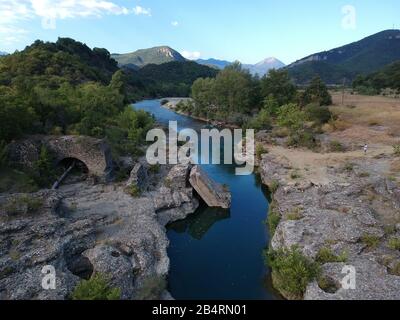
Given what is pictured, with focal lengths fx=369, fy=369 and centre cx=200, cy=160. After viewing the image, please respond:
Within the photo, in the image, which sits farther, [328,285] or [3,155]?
[3,155]

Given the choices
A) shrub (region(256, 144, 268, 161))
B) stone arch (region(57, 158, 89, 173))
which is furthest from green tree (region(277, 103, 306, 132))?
stone arch (region(57, 158, 89, 173))

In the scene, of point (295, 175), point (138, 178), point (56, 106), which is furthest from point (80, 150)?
point (295, 175)

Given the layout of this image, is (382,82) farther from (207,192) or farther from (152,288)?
(152,288)

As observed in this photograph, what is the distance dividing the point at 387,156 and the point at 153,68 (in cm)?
16213

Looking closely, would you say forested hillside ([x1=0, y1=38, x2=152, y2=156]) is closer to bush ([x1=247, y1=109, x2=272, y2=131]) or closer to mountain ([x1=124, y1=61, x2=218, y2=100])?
bush ([x1=247, y1=109, x2=272, y2=131])

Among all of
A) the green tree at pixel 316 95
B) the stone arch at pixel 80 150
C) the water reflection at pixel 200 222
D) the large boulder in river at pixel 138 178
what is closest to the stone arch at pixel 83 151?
the stone arch at pixel 80 150

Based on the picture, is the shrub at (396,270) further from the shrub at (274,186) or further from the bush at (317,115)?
the bush at (317,115)

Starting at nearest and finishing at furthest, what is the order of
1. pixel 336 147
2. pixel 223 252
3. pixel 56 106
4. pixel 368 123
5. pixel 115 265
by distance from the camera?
1. pixel 115 265
2. pixel 223 252
3. pixel 56 106
4. pixel 336 147
5. pixel 368 123

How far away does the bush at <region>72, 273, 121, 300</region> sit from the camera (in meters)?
14.8

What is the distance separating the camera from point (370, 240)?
20.4m

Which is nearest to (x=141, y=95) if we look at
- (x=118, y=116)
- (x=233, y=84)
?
(x=233, y=84)

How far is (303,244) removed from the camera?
68.2 feet

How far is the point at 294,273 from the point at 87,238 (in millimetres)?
11520
